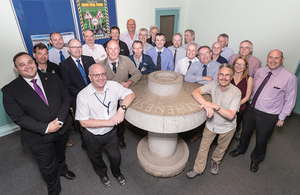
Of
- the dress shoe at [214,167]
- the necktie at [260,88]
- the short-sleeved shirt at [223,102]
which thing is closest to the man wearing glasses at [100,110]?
the short-sleeved shirt at [223,102]

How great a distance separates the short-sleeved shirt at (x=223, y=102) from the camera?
2618mm

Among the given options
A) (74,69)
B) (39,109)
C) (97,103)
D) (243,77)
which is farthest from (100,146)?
(243,77)

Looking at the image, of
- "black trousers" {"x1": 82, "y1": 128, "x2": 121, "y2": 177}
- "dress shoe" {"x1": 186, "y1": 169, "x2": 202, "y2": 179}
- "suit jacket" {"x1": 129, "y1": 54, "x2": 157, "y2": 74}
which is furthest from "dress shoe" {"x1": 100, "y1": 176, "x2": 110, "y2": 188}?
"suit jacket" {"x1": 129, "y1": 54, "x2": 157, "y2": 74}

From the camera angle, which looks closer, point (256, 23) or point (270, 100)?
point (270, 100)

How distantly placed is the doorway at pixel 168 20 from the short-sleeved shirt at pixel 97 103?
4948 mm

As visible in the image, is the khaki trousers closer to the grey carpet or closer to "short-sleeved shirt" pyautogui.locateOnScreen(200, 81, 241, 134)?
"short-sleeved shirt" pyautogui.locateOnScreen(200, 81, 241, 134)

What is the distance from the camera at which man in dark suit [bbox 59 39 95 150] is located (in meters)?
3.33

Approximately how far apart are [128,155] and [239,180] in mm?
2273

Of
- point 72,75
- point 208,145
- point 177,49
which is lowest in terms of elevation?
point 208,145

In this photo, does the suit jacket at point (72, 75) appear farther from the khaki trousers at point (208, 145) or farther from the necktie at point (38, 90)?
the khaki trousers at point (208, 145)

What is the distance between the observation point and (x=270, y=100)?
9.85 ft

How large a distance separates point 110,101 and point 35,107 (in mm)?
1042

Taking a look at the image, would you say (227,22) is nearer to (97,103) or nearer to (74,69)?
(74,69)

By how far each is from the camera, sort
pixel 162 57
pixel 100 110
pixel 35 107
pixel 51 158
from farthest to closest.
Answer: pixel 162 57 → pixel 51 158 → pixel 100 110 → pixel 35 107
